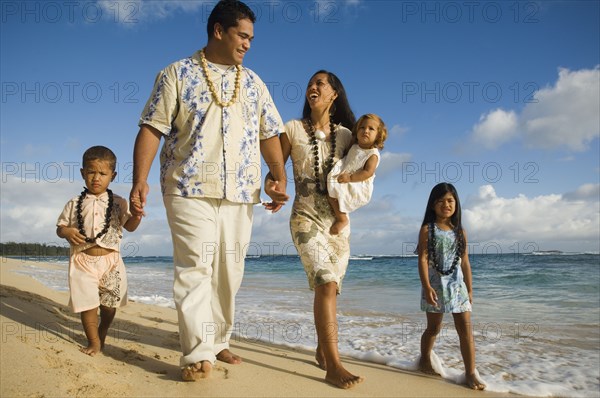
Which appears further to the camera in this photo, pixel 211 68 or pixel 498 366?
pixel 498 366

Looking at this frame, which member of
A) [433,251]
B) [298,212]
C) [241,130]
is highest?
[241,130]

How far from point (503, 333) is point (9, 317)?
4.99 metres

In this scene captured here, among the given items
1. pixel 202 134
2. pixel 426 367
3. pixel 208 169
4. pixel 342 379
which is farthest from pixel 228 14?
pixel 426 367

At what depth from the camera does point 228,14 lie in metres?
3.10

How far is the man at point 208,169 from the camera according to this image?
2.88 m

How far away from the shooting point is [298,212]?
3.36 m

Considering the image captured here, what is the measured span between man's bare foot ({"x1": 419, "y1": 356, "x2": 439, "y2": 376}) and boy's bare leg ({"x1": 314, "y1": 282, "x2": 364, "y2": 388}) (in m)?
0.97

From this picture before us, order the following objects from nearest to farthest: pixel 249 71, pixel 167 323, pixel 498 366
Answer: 1. pixel 249 71
2. pixel 498 366
3. pixel 167 323

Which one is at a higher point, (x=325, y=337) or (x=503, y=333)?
(x=325, y=337)

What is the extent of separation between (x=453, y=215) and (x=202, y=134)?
2.08m

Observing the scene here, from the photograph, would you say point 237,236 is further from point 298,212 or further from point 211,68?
point 211,68

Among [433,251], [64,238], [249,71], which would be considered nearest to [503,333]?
[433,251]

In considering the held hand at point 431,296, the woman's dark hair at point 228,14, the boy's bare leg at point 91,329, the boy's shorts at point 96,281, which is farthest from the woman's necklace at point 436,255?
the boy's bare leg at point 91,329

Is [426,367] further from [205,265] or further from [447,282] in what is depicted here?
[205,265]
